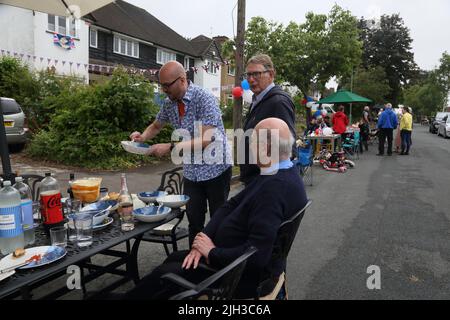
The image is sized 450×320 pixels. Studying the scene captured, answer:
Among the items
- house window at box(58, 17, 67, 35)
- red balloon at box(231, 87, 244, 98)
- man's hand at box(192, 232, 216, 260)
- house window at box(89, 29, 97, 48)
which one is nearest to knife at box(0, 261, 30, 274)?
man's hand at box(192, 232, 216, 260)

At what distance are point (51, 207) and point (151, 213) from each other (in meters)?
0.69

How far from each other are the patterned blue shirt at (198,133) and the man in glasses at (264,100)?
0.21 m

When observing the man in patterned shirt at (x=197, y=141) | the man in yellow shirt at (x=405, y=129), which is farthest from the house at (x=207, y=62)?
the man in patterned shirt at (x=197, y=141)

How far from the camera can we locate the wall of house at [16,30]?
1705cm

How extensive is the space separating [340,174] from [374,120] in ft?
→ 43.3

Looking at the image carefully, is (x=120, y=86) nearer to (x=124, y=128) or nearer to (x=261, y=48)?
(x=124, y=128)

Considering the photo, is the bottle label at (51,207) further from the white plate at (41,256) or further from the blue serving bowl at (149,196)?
the blue serving bowl at (149,196)

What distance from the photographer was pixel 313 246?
460 centimetres

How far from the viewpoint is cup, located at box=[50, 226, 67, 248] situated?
213 cm

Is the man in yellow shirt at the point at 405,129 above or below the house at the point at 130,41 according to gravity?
below

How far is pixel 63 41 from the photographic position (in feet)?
61.2

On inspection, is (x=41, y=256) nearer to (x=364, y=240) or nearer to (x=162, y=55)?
(x=364, y=240)

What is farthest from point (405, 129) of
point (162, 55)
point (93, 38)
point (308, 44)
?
point (162, 55)
